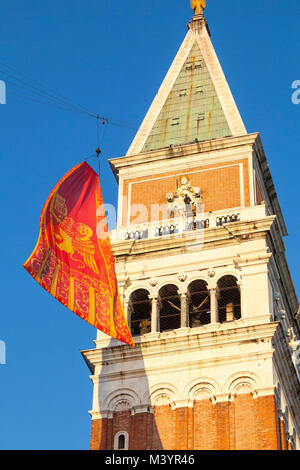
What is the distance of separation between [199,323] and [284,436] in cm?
663

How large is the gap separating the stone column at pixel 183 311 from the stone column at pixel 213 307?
1.15m

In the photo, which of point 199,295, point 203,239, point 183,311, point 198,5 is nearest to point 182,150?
point 203,239

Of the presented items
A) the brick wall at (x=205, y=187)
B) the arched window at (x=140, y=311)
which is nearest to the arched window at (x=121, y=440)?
the arched window at (x=140, y=311)

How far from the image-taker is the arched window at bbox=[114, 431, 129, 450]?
160ft

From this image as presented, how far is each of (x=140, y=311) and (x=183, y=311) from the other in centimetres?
270

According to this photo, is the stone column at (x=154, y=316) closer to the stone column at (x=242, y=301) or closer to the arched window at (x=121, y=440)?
the stone column at (x=242, y=301)

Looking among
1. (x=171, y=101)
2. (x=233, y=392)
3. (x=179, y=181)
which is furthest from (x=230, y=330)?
(x=171, y=101)

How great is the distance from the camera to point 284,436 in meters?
49.4

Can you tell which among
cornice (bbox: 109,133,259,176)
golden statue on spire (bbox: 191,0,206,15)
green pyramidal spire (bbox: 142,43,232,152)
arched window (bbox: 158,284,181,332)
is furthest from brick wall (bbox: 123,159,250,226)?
golden statue on spire (bbox: 191,0,206,15)

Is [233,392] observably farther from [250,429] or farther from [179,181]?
[179,181]

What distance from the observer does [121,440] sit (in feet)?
161

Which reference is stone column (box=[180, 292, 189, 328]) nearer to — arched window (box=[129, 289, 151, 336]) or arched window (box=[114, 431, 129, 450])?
arched window (box=[129, 289, 151, 336])

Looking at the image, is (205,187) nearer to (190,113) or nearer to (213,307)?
(190,113)

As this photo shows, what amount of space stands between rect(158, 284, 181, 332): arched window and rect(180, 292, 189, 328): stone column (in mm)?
701
